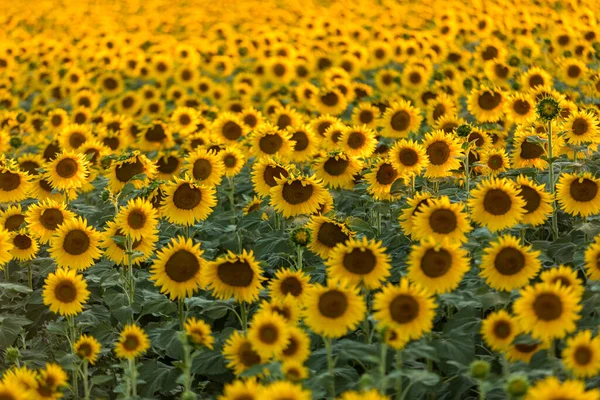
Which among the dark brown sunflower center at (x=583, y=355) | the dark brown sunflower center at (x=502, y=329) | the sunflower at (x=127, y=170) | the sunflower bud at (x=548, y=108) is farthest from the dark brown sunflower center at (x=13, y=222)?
the dark brown sunflower center at (x=583, y=355)

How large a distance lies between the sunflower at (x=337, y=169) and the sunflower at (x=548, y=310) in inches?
101

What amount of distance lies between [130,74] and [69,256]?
758cm

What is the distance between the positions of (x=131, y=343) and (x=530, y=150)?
357cm

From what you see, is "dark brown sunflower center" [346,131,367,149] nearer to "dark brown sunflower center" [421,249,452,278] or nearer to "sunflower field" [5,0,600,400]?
"sunflower field" [5,0,600,400]

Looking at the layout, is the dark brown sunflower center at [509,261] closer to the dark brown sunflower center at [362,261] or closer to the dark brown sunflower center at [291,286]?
the dark brown sunflower center at [362,261]

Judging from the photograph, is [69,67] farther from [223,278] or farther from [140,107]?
[223,278]

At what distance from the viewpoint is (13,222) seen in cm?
675

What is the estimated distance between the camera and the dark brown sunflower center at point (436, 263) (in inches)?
190

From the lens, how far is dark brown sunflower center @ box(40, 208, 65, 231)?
6426 millimetres

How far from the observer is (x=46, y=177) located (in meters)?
7.18

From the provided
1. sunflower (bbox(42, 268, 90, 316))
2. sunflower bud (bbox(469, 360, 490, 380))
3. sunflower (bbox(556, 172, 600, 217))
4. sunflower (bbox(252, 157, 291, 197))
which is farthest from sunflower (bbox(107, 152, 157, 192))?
sunflower bud (bbox(469, 360, 490, 380))

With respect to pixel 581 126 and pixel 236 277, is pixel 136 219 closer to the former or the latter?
pixel 236 277

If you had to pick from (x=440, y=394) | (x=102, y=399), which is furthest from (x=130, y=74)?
(x=440, y=394)

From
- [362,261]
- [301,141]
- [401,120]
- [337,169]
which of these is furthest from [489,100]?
[362,261]
